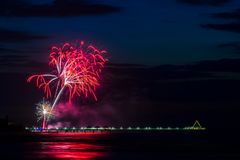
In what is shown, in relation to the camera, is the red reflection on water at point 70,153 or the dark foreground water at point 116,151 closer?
the red reflection on water at point 70,153

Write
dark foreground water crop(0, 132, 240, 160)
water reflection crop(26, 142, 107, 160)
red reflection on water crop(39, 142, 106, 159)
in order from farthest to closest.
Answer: dark foreground water crop(0, 132, 240, 160) → red reflection on water crop(39, 142, 106, 159) → water reflection crop(26, 142, 107, 160)

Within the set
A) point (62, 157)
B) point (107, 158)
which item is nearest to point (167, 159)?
point (107, 158)

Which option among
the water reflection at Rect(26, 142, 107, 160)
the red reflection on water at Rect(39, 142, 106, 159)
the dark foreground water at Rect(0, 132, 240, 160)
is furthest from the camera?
the dark foreground water at Rect(0, 132, 240, 160)

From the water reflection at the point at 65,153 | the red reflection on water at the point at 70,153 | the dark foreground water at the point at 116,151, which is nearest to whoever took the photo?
the water reflection at the point at 65,153

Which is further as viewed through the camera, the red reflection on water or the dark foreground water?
the dark foreground water

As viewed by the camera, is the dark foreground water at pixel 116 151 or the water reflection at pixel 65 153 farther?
the dark foreground water at pixel 116 151

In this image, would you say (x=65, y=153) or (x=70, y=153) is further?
(x=70, y=153)

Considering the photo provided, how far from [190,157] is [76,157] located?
566 inches

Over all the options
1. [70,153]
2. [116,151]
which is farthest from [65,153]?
[116,151]

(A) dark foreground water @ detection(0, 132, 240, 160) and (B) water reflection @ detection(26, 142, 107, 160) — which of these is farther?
(A) dark foreground water @ detection(0, 132, 240, 160)

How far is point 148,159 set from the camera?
244ft

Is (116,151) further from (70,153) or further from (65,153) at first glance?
(65,153)

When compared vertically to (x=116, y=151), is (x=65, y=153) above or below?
below

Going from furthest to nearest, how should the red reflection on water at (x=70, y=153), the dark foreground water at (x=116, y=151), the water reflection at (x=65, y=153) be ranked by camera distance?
1. the dark foreground water at (x=116, y=151)
2. the red reflection on water at (x=70, y=153)
3. the water reflection at (x=65, y=153)
